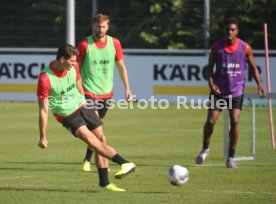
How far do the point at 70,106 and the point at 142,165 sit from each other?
3.38 metres

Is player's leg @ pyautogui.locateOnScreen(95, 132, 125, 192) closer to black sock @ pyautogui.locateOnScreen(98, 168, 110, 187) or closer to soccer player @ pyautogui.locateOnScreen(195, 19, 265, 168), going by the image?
black sock @ pyautogui.locateOnScreen(98, 168, 110, 187)

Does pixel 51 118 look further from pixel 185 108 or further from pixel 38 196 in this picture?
pixel 38 196

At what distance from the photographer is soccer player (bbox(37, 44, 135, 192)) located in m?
12.0

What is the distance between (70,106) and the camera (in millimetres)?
12344

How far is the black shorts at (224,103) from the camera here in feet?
49.4

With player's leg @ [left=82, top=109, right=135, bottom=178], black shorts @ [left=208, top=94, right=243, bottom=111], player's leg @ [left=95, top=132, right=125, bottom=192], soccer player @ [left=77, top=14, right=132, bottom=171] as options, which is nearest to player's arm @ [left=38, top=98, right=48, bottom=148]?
player's leg @ [left=82, top=109, right=135, bottom=178]

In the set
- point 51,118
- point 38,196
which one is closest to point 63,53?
point 38,196

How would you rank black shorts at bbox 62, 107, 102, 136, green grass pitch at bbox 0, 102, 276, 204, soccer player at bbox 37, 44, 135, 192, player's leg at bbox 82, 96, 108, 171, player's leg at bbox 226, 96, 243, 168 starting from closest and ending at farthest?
green grass pitch at bbox 0, 102, 276, 204, soccer player at bbox 37, 44, 135, 192, black shorts at bbox 62, 107, 102, 136, player's leg at bbox 82, 96, 108, 171, player's leg at bbox 226, 96, 243, 168

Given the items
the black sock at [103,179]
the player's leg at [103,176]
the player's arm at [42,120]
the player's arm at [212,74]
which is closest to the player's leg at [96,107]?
the player's arm at [212,74]

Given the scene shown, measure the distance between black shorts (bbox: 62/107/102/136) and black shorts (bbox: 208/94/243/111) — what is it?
2.90 metres

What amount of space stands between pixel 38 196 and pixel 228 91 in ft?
14.3

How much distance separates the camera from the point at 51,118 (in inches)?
1038

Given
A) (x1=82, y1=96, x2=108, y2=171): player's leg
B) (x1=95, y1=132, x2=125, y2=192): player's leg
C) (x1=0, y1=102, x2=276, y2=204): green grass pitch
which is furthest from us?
(x1=82, y1=96, x2=108, y2=171): player's leg

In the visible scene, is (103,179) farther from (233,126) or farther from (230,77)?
(230,77)
